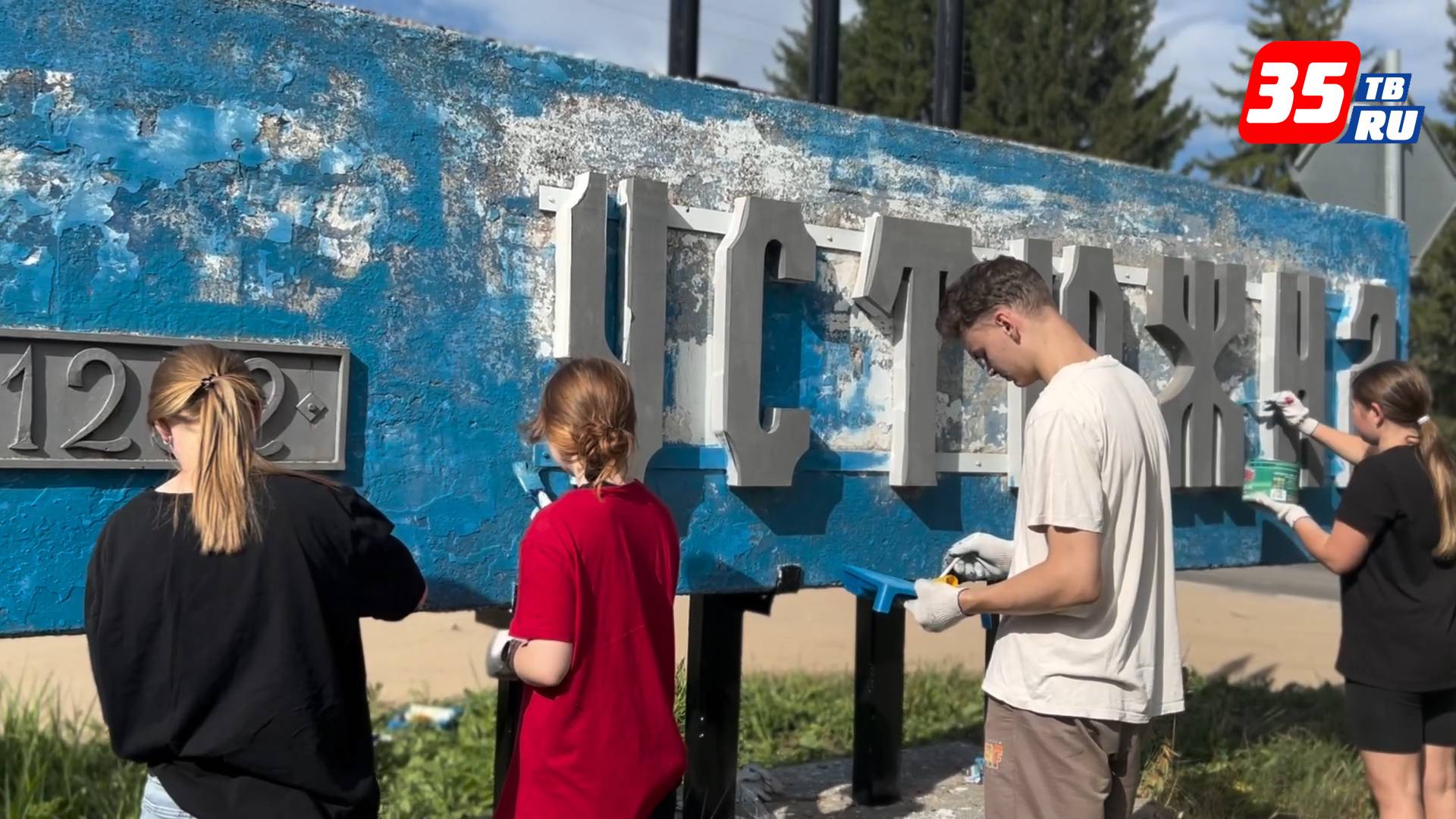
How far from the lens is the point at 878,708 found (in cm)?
466

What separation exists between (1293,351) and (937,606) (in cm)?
328

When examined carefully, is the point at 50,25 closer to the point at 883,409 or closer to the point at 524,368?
the point at 524,368

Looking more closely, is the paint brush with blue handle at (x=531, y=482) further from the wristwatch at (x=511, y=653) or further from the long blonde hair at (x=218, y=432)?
the long blonde hair at (x=218, y=432)

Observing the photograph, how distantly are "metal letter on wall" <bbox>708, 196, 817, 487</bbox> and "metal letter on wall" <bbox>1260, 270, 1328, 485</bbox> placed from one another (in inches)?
96.4

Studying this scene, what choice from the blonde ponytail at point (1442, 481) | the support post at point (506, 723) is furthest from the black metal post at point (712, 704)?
the blonde ponytail at point (1442, 481)

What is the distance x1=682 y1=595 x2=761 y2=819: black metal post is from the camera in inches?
163

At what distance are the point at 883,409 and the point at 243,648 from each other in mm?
2632

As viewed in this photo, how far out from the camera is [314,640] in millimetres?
2279

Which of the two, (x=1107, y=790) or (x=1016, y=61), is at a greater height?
(x=1016, y=61)

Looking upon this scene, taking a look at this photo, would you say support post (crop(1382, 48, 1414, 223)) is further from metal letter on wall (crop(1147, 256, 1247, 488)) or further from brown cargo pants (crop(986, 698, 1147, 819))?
brown cargo pants (crop(986, 698, 1147, 819))

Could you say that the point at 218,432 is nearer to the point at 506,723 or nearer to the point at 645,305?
the point at 645,305

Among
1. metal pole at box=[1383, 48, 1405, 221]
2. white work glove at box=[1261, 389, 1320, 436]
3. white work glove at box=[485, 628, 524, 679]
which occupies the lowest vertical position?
white work glove at box=[485, 628, 524, 679]

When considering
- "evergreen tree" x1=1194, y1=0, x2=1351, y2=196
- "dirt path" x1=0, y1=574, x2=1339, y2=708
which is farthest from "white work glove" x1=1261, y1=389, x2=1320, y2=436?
"evergreen tree" x1=1194, y1=0, x2=1351, y2=196

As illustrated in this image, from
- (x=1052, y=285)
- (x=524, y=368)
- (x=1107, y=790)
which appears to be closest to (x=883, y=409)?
(x=1052, y=285)
